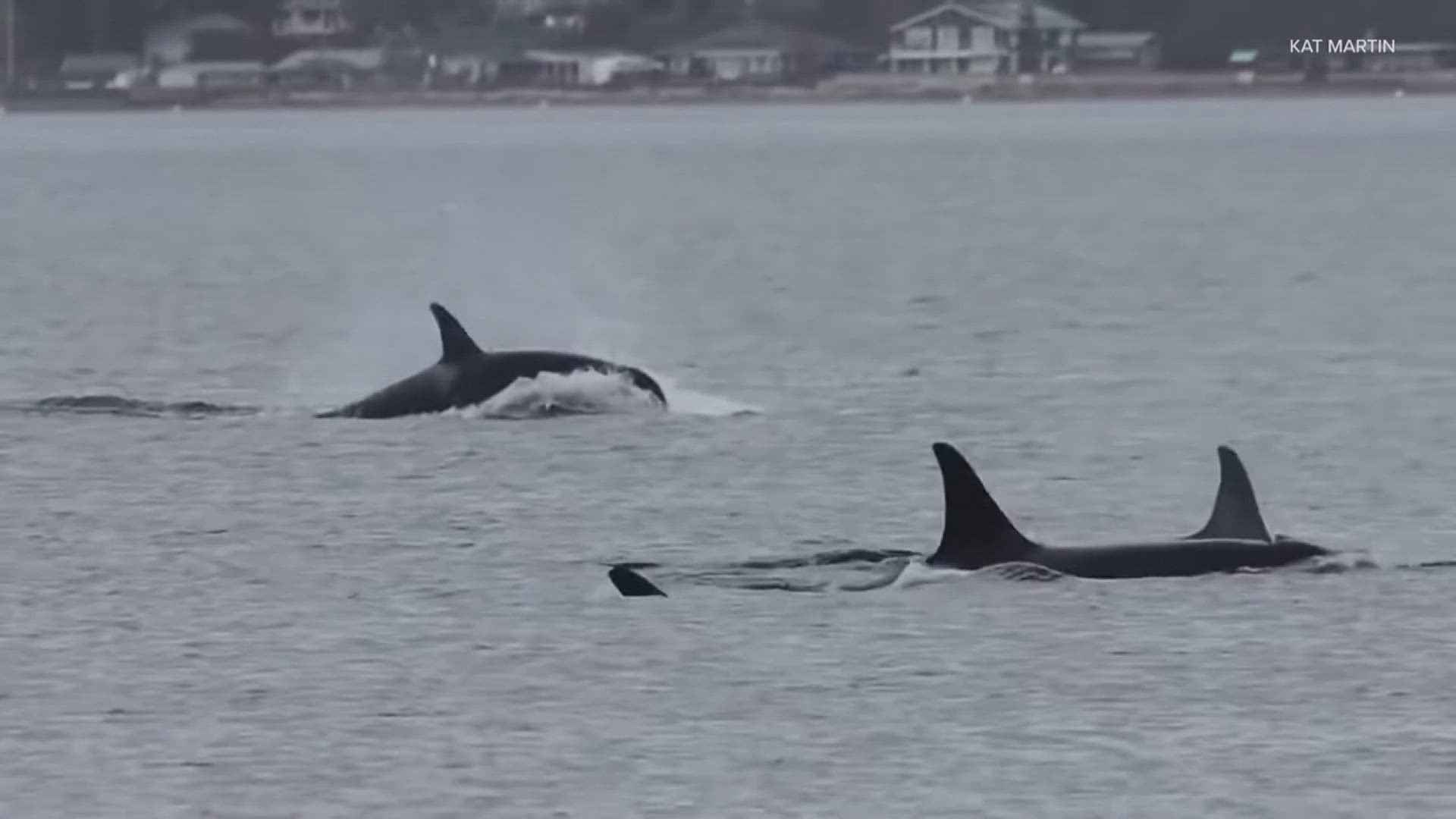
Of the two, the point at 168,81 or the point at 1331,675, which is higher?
the point at 1331,675

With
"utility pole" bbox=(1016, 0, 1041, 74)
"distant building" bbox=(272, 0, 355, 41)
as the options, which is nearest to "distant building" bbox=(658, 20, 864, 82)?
"utility pole" bbox=(1016, 0, 1041, 74)

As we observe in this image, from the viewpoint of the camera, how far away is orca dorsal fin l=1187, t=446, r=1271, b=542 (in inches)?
930

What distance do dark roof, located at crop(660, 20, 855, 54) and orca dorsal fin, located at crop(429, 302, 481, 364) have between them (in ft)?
508

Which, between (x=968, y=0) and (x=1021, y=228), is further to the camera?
(x=968, y=0)

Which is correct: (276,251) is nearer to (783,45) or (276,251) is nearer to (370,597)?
(370,597)

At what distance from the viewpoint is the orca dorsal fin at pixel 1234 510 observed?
23.6 meters

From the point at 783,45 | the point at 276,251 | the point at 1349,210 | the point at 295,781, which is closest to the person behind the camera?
the point at 295,781

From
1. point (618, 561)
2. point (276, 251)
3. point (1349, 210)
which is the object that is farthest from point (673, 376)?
point (1349, 210)

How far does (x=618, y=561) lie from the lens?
25.4 metres

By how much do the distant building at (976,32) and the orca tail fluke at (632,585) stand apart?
538 feet

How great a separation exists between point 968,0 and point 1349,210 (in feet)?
310

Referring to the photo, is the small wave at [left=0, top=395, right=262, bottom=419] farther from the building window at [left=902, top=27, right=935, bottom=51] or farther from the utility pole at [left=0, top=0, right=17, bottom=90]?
the utility pole at [left=0, top=0, right=17, bottom=90]

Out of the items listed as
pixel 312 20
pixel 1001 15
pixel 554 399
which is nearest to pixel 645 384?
pixel 554 399

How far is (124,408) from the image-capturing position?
1463 inches
